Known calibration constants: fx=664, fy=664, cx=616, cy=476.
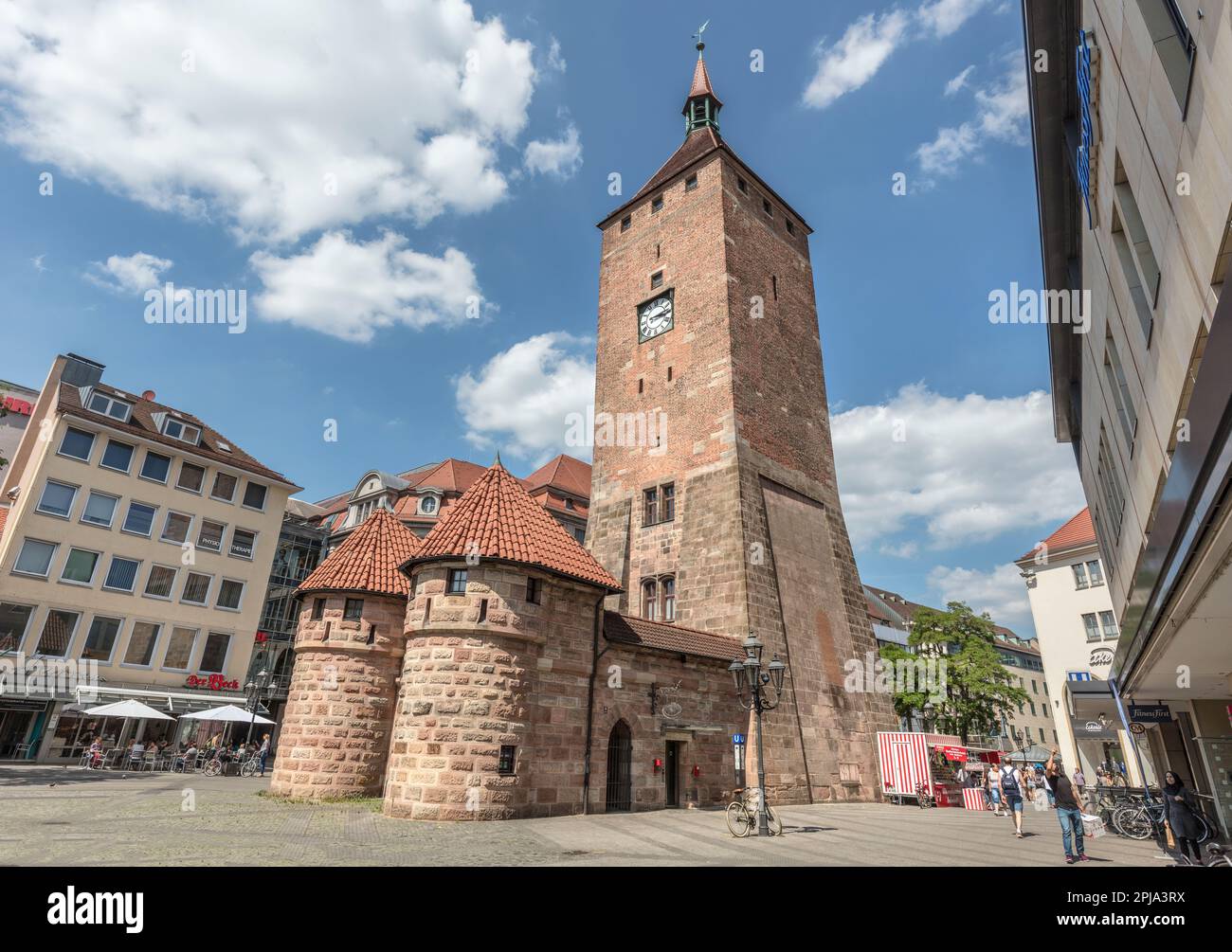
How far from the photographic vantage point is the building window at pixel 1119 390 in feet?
34.9

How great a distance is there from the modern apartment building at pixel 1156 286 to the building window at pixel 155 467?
36710 mm

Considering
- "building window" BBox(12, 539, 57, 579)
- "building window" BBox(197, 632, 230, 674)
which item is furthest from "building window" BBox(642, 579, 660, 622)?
"building window" BBox(12, 539, 57, 579)

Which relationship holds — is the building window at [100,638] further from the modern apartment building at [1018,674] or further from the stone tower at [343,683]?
the modern apartment building at [1018,674]

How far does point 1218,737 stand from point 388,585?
64.3 feet

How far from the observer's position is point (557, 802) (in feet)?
50.2

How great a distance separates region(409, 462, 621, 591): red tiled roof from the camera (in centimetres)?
1580

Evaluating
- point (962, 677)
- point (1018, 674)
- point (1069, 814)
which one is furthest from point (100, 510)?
point (1018, 674)

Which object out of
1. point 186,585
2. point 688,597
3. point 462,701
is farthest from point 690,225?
point 186,585

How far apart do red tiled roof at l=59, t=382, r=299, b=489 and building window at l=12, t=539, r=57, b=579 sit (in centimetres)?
598

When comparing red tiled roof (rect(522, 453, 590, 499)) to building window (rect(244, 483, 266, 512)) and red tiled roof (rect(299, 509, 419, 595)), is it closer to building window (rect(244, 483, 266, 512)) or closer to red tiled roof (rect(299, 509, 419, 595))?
building window (rect(244, 483, 266, 512))

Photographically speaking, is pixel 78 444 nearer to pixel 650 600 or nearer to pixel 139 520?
pixel 139 520

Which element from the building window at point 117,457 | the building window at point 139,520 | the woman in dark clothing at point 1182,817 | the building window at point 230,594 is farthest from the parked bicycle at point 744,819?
the building window at point 117,457

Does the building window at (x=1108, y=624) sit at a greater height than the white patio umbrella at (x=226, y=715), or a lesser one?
greater

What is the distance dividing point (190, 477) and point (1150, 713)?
127 feet
